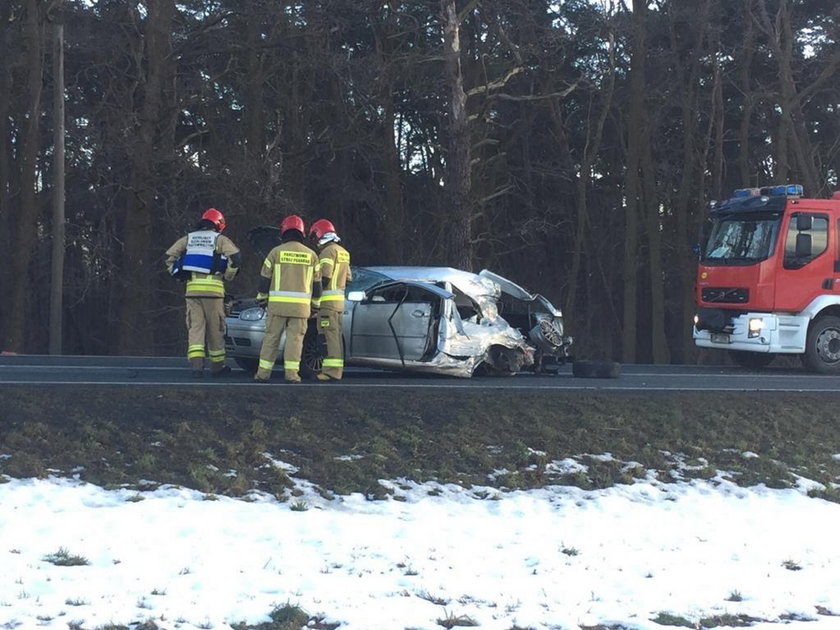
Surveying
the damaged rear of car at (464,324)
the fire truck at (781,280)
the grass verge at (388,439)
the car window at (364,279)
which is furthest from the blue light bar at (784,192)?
the car window at (364,279)

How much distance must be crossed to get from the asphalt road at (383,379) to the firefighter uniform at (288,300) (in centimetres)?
31

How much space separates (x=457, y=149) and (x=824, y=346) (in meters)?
9.01

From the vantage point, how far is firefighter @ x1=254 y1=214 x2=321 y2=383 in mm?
12942

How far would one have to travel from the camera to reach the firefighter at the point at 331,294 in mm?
13461

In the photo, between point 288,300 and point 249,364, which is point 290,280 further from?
point 249,364

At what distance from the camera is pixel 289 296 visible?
509 inches

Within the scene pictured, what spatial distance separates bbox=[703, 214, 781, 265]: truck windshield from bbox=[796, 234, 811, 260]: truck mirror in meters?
0.36

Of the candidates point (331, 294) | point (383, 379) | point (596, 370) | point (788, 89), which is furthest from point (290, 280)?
point (788, 89)

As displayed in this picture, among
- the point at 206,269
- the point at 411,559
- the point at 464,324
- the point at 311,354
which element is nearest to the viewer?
the point at 411,559

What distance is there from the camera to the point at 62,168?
25.7 m

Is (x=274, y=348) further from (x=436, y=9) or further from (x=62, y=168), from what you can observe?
(x=436, y=9)

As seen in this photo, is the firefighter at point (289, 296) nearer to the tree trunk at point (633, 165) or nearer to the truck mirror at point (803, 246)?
the truck mirror at point (803, 246)

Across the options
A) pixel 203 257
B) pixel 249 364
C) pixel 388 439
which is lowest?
pixel 388 439

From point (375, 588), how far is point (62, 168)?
2028 cm
